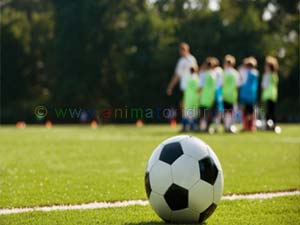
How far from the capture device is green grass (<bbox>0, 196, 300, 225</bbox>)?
6.13m

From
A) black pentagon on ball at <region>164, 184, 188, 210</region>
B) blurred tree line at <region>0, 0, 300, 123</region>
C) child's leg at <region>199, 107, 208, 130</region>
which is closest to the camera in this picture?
black pentagon on ball at <region>164, 184, 188, 210</region>

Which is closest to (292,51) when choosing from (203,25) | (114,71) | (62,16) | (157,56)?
(203,25)

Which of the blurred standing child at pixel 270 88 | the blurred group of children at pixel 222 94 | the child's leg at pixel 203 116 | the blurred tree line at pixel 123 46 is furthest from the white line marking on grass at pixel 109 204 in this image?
the blurred tree line at pixel 123 46

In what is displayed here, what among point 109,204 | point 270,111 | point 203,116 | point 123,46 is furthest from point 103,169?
point 123,46

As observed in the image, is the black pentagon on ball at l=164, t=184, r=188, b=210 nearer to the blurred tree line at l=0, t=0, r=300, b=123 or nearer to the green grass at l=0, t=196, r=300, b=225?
the green grass at l=0, t=196, r=300, b=225

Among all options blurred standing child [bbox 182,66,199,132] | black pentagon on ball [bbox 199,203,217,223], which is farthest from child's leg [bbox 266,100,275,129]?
black pentagon on ball [bbox 199,203,217,223]

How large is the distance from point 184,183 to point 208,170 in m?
0.31

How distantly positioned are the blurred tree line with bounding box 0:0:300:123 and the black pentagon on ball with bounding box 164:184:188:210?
4426 centimetres

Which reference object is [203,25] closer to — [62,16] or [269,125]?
[62,16]

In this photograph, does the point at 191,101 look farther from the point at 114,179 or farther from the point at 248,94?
the point at 114,179

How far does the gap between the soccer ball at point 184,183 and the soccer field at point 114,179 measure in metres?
0.23

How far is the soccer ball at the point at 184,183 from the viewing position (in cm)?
597

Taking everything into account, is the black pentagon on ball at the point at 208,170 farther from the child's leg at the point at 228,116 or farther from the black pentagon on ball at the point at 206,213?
the child's leg at the point at 228,116

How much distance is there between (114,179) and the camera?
945 centimetres
